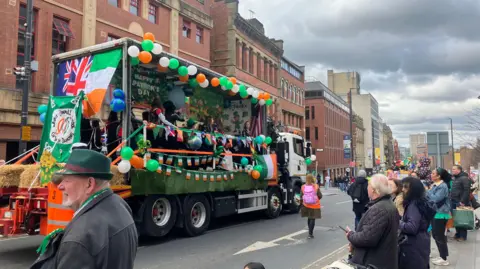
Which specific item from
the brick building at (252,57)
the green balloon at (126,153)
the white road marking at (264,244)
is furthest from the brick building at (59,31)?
the white road marking at (264,244)

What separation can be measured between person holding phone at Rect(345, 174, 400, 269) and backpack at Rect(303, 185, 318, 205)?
19.1 ft

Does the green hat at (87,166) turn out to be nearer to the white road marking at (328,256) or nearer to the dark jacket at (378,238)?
the dark jacket at (378,238)

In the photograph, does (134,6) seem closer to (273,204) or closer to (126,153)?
(273,204)

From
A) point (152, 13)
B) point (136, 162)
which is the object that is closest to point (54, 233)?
point (136, 162)

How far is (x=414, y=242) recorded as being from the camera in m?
4.43

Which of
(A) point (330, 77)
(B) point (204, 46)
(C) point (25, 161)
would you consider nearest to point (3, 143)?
(C) point (25, 161)

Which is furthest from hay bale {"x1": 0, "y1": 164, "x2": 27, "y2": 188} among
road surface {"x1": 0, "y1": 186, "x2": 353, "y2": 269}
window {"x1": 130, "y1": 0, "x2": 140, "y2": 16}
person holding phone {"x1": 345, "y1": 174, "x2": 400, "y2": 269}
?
window {"x1": 130, "y1": 0, "x2": 140, "y2": 16}

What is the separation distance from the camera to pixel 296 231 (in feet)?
35.9

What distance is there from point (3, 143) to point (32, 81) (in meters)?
3.10

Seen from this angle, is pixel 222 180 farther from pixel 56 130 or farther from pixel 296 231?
pixel 56 130

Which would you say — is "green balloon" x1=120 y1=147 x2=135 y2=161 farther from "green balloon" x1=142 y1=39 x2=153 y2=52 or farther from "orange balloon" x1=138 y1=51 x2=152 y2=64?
"green balloon" x1=142 y1=39 x2=153 y2=52

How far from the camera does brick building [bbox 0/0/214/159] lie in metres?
16.7

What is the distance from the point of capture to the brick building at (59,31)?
1669 cm

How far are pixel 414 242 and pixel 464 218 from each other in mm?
5243
